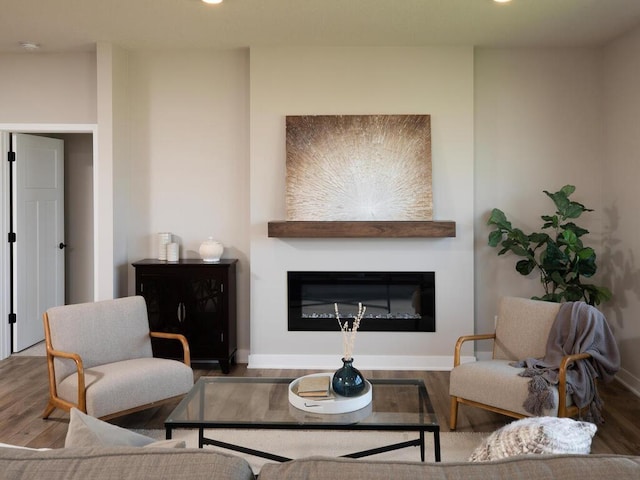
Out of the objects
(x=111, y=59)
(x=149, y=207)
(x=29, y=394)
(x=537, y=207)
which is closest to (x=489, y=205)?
(x=537, y=207)

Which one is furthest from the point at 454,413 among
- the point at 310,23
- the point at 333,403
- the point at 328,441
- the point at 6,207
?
the point at 6,207

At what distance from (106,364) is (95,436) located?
2472 millimetres

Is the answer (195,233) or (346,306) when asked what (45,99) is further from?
(346,306)

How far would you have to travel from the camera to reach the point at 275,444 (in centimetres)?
367

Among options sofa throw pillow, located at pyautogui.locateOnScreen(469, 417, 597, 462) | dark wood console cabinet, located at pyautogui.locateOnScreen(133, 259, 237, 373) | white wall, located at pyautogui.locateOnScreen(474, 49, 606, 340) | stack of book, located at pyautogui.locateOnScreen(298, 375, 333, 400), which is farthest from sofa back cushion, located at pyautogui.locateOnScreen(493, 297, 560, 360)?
sofa throw pillow, located at pyautogui.locateOnScreen(469, 417, 597, 462)

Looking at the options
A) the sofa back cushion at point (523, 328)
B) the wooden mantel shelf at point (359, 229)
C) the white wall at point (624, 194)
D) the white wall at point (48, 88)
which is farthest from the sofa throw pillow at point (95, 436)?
the white wall at point (48, 88)

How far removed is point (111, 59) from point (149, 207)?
1.22 m

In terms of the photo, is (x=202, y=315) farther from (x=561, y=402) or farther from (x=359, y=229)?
(x=561, y=402)

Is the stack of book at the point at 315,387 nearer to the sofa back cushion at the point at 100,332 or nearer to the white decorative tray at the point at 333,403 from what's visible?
the white decorative tray at the point at 333,403

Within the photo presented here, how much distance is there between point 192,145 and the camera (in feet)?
18.0

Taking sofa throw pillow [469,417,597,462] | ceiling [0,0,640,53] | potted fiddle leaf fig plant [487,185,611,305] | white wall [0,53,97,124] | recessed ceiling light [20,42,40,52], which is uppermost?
recessed ceiling light [20,42,40,52]

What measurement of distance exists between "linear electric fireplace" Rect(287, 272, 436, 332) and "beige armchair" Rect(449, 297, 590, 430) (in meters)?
1.13

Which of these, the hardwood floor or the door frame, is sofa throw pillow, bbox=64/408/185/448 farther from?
the door frame

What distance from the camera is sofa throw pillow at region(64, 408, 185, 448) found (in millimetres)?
1633
